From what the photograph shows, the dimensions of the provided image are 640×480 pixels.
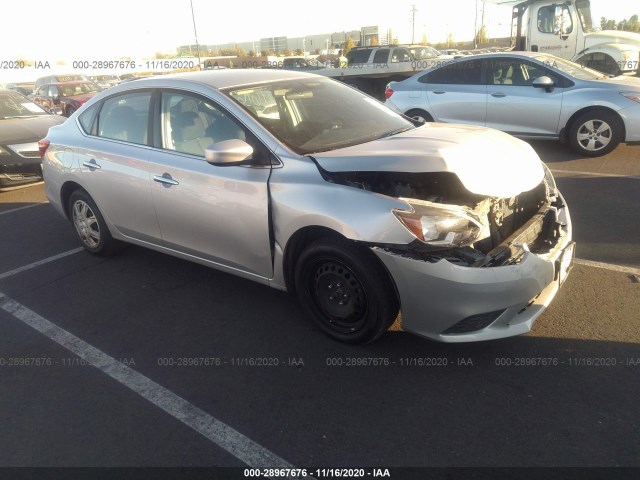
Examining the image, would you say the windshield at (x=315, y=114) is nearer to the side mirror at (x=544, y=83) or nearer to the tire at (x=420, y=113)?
the side mirror at (x=544, y=83)

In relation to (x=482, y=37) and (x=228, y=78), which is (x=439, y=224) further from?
(x=482, y=37)

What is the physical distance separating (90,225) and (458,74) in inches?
254

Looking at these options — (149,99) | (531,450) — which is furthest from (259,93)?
(531,450)

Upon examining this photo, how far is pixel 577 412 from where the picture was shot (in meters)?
2.66

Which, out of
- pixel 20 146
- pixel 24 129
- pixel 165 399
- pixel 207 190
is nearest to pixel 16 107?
pixel 24 129

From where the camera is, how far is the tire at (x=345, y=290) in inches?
118

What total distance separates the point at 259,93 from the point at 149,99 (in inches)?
38.4

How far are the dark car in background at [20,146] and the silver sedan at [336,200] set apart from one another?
396 cm

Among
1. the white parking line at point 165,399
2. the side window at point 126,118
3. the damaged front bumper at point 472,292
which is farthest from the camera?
the side window at point 126,118

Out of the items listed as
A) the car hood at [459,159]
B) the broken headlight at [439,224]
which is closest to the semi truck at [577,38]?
the car hood at [459,159]

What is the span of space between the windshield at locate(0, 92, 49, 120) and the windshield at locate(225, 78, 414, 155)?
690cm

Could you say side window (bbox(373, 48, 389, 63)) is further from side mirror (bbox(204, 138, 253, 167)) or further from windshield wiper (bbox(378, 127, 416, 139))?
side mirror (bbox(204, 138, 253, 167))

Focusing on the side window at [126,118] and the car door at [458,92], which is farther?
the car door at [458,92]

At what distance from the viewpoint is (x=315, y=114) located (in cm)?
401
